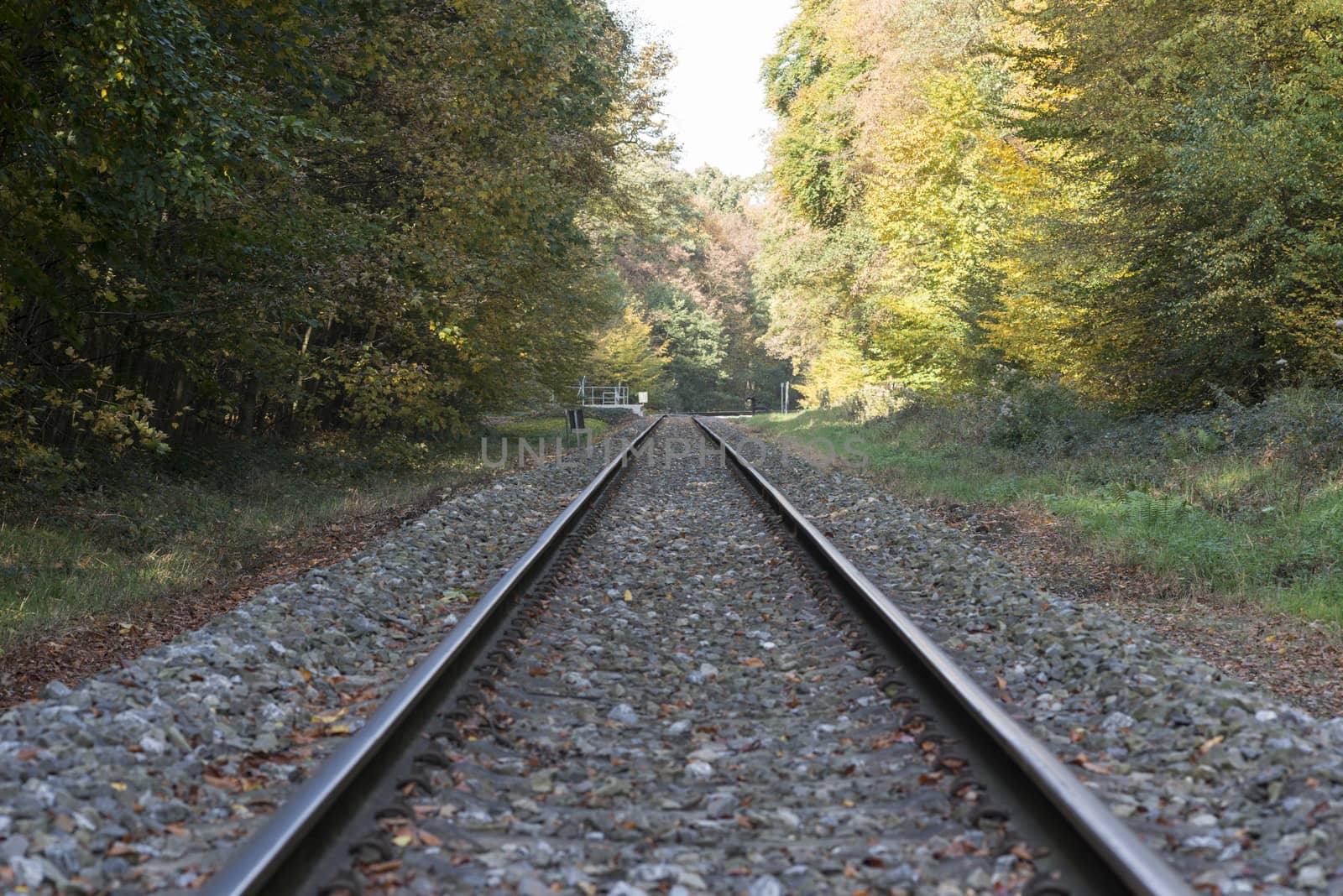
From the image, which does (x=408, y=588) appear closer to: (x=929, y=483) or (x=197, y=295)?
(x=197, y=295)

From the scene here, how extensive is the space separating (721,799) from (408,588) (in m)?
3.98

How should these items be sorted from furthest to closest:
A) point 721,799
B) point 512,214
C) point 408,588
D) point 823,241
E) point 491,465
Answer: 1. point 823,241
2. point 491,465
3. point 512,214
4. point 408,588
5. point 721,799

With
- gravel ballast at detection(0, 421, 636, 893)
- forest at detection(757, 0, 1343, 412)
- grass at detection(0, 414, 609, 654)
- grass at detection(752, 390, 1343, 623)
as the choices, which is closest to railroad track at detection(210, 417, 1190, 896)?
gravel ballast at detection(0, 421, 636, 893)

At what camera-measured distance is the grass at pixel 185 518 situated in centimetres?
804

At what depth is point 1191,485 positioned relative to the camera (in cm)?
1066

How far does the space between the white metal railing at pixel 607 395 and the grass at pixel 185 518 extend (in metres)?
35.3

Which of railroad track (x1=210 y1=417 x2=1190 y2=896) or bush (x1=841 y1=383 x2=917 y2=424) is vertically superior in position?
bush (x1=841 y1=383 x2=917 y2=424)

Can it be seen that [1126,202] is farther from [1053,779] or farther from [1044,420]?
[1053,779]

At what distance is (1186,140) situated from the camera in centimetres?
1271

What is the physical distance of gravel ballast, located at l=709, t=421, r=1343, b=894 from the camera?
3109 millimetres

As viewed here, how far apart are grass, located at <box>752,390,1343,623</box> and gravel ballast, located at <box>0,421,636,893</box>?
541 cm

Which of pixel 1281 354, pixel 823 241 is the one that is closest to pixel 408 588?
pixel 1281 354

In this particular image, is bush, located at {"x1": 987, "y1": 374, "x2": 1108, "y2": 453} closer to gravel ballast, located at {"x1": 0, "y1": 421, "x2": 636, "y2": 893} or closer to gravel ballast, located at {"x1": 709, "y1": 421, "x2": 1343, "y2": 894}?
gravel ballast, located at {"x1": 709, "y1": 421, "x2": 1343, "y2": 894}

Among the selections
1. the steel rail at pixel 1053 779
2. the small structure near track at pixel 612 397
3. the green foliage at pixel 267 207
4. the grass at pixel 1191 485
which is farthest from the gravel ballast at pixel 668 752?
the small structure near track at pixel 612 397
